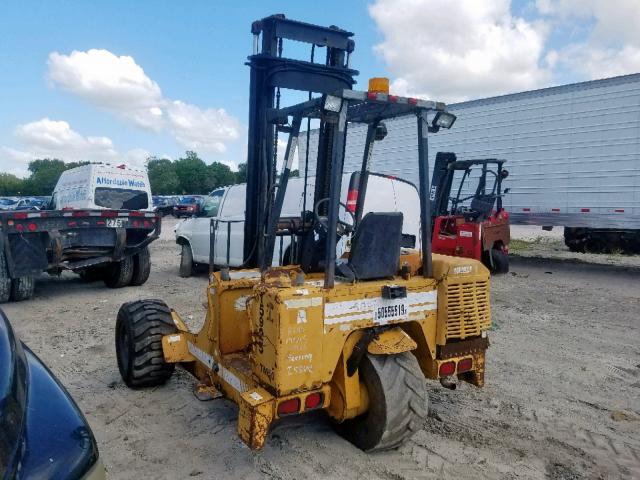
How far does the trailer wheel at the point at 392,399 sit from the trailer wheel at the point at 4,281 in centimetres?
695

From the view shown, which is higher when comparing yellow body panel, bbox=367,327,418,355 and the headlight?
the headlight

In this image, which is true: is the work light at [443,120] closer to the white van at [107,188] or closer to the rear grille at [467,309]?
the rear grille at [467,309]

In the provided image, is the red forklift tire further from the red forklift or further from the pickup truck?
the pickup truck

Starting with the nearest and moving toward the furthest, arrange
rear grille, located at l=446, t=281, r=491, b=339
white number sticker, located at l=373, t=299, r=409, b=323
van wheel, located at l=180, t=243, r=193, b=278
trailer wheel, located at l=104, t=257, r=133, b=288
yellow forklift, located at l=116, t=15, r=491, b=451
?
1. yellow forklift, located at l=116, t=15, r=491, b=451
2. white number sticker, located at l=373, t=299, r=409, b=323
3. rear grille, located at l=446, t=281, r=491, b=339
4. trailer wheel, located at l=104, t=257, r=133, b=288
5. van wheel, located at l=180, t=243, r=193, b=278

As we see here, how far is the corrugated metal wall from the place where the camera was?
11.8m

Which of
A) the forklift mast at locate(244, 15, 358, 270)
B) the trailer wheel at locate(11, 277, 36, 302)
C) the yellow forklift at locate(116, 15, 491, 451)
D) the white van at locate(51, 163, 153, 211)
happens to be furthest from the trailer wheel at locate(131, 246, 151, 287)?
the forklift mast at locate(244, 15, 358, 270)

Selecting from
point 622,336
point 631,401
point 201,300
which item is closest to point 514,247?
point 622,336

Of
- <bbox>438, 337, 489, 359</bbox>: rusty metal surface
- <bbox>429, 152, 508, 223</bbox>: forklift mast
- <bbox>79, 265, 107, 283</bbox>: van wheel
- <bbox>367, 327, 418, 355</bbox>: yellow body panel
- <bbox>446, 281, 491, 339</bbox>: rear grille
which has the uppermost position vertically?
<bbox>429, 152, 508, 223</bbox>: forklift mast

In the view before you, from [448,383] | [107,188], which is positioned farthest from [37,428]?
[107,188]

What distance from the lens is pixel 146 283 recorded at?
1057cm

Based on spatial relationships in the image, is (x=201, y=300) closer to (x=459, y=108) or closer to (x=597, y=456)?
(x=597, y=456)

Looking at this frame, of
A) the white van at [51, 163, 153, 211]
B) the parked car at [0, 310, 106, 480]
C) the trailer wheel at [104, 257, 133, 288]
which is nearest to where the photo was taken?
the parked car at [0, 310, 106, 480]

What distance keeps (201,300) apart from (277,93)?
16.3 ft

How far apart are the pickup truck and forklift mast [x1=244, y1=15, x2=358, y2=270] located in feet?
16.3
